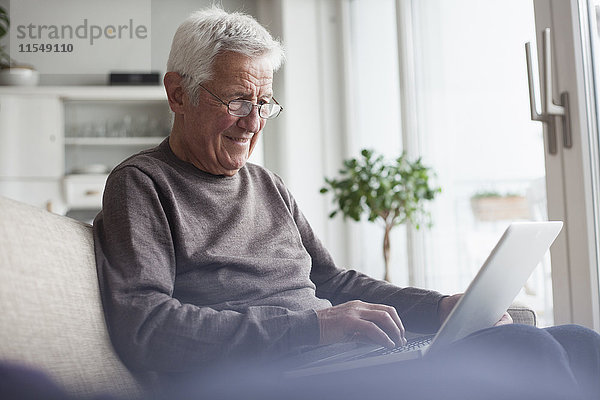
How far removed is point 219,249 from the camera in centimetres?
135

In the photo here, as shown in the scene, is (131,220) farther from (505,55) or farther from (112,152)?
(112,152)

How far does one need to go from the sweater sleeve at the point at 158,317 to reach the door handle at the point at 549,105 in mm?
1302

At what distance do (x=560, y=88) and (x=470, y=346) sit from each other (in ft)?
4.91

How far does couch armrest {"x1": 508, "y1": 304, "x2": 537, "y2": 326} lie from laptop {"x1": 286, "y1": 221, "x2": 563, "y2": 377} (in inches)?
7.0

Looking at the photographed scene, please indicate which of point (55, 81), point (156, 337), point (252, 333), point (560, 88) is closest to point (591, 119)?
point (560, 88)

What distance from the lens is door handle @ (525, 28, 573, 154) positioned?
2068 mm

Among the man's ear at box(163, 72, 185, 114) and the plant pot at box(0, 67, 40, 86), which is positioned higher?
the plant pot at box(0, 67, 40, 86)

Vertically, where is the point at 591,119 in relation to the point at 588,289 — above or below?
above

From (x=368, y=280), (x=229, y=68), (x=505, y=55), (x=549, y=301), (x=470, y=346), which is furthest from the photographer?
(x=505, y=55)

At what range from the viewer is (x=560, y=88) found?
2.24m

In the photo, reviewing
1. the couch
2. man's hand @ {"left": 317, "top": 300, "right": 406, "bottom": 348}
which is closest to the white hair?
the couch

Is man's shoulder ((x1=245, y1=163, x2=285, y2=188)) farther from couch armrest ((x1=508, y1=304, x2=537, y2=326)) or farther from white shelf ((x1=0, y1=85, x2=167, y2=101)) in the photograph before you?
white shelf ((x1=0, y1=85, x2=167, y2=101))

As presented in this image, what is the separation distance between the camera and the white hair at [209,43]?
4.73ft

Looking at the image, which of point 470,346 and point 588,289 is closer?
point 470,346
